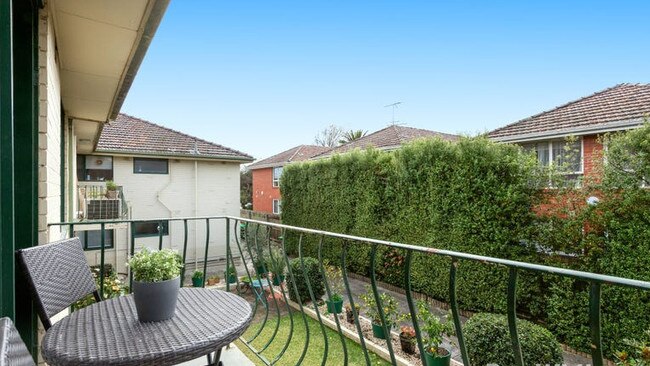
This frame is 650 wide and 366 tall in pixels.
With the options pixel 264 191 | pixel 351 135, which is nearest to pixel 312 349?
pixel 264 191

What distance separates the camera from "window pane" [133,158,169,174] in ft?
37.9

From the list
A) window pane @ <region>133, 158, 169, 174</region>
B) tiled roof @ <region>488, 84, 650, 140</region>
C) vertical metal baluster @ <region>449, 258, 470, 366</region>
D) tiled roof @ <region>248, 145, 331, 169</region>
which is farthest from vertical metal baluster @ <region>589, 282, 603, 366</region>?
tiled roof @ <region>248, 145, 331, 169</region>

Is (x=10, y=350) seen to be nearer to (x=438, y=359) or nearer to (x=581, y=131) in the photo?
(x=438, y=359)

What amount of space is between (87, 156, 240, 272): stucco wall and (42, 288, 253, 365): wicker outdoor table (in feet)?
33.4

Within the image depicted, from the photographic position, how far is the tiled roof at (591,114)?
25.8 feet

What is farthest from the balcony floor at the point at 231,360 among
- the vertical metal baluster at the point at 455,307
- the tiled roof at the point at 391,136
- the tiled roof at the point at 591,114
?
the tiled roof at the point at 391,136

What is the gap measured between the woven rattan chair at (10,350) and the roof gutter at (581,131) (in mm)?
8954

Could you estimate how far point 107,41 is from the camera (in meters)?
2.68

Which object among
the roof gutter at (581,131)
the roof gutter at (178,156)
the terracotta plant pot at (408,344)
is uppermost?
the roof gutter at (581,131)

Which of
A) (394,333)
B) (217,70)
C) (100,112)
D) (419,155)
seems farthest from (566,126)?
(217,70)

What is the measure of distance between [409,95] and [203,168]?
16.6 meters

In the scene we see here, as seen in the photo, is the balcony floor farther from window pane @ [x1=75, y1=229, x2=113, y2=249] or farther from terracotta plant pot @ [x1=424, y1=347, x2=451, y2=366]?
window pane @ [x1=75, y1=229, x2=113, y2=249]

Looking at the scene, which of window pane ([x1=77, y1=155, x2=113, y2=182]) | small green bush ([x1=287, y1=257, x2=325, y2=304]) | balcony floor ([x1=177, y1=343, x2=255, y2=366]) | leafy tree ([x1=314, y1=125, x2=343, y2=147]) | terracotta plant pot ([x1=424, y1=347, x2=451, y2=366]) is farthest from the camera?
leafy tree ([x1=314, y1=125, x2=343, y2=147])

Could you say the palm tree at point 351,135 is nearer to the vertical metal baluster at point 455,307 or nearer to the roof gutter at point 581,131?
the roof gutter at point 581,131
